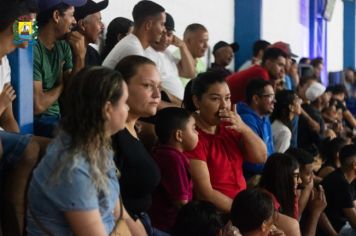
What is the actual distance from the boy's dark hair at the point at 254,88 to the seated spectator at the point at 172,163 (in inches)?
45.9

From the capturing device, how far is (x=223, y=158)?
3.45 m

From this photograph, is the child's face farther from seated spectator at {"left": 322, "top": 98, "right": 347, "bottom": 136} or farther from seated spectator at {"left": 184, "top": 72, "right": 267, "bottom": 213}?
seated spectator at {"left": 322, "top": 98, "right": 347, "bottom": 136}

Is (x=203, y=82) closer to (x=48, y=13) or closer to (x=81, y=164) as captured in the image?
(x=48, y=13)

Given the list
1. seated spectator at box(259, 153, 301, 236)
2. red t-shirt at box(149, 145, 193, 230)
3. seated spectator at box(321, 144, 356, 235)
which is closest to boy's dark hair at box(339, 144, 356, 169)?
seated spectator at box(321, 144, 356, 235)

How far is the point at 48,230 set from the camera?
1.98m

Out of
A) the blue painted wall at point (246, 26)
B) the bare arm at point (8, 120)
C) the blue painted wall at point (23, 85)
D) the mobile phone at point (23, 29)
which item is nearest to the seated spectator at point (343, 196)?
the blue painted wall at point (23, 85)

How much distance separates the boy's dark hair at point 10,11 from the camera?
2.51 metres

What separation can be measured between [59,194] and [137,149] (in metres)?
0.80

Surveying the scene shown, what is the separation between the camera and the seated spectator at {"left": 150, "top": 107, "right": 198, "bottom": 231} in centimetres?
306

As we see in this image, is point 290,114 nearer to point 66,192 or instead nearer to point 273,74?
point 273,74

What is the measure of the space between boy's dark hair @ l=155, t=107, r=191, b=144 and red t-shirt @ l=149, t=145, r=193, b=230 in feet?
0.26

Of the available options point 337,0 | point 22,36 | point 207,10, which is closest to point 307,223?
point 22,36

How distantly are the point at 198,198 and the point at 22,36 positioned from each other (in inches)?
48.2

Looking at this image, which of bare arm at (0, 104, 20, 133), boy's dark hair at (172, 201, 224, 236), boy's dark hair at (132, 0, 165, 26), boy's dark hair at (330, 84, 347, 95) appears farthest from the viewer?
boy's dark hair at (330, 84, 347, 95)
